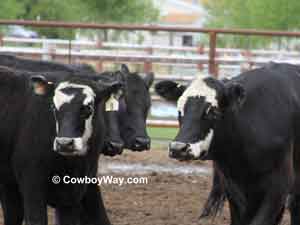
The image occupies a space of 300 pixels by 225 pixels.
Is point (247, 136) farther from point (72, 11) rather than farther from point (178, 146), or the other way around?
point (72, 11)

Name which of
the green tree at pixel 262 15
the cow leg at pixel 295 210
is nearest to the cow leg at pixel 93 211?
the cow leg at pixel 295 210

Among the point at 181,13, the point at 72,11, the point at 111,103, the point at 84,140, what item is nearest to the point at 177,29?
the point at 111,103

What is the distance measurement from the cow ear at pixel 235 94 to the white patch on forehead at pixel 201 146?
27cm

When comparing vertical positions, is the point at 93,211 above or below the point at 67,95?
below

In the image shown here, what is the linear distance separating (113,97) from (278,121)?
49.7 inches

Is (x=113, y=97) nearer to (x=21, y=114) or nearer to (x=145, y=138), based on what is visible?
(x=21, y=114)

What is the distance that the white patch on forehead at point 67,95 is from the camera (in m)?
6.31

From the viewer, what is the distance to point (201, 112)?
6391 mm

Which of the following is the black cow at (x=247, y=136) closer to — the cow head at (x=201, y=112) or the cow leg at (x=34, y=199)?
the cow head at (x=201, y=112)

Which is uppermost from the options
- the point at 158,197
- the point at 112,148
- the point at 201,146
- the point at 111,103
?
the point at 111,103

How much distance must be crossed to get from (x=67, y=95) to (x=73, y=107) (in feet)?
0.33

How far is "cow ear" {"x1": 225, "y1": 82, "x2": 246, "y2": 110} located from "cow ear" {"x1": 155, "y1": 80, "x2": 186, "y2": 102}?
0.42 metres

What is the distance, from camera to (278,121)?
6840mm

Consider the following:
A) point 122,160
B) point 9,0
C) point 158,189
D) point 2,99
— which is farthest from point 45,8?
point 2,99
